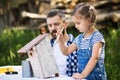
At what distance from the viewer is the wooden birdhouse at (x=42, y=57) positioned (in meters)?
3.44

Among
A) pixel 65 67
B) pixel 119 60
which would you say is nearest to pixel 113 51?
pixel 119 60

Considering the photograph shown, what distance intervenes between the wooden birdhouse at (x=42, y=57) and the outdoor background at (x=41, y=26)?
0.20 metres

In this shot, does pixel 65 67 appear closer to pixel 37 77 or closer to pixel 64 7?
pixel 37 77

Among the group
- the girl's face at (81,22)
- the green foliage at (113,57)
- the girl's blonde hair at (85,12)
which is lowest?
the green foliage at (113,57)

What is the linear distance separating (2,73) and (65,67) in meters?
0.69

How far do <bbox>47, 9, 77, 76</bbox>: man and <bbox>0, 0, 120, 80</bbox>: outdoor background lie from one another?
17cm

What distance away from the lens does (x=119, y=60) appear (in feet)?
21.0

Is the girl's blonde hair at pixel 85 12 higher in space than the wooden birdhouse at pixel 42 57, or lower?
higher

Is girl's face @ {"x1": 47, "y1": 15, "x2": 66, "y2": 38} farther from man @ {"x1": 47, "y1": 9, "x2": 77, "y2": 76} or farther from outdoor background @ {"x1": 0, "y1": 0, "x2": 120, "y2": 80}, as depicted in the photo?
outdoor background @ {"x1": 0, "y1": 0, "x2": 120, "y2": 80}

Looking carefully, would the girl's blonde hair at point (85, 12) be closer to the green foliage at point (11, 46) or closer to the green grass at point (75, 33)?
the green grass at point (75, 33)

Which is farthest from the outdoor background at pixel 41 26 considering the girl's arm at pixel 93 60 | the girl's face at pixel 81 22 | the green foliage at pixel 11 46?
the girl's arm at pixel 93 60

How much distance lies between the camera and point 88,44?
359 centimetres

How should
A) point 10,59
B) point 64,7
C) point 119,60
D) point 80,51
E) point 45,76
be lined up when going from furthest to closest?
point 64,7 < point 10,59 < point 119,60 < point 80,51 < point 45,76

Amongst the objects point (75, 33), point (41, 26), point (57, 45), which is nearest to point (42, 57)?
point (57, 45)
